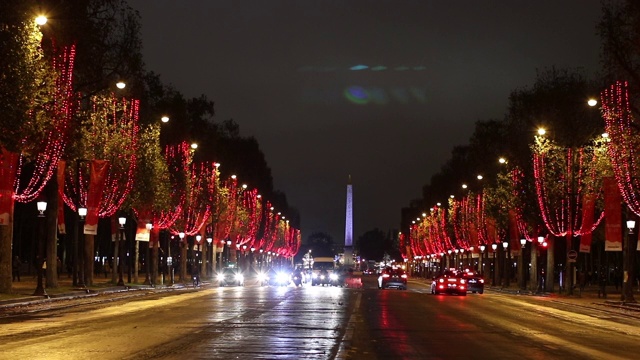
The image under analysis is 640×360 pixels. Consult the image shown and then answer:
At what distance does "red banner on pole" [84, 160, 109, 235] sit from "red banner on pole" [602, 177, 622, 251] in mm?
26056

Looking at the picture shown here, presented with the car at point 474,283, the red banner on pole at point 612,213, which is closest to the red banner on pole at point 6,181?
the red banner on pole at point 612,213

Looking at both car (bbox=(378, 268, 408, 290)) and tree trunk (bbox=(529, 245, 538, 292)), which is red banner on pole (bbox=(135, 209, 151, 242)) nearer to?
car (bbox=(378, 268, 408, 290))

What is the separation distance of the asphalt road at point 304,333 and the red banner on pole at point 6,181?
16.0ft

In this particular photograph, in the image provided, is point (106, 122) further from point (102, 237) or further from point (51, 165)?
point (102, 237)

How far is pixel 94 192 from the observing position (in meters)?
56.8

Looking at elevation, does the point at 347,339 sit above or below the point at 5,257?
below

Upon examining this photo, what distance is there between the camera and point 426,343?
994 inches

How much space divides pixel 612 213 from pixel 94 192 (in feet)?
88.7

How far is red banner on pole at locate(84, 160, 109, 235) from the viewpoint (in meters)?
56.2

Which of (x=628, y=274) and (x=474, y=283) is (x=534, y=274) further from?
(x=628, y=274)

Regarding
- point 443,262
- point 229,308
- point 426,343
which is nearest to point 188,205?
point 229,308

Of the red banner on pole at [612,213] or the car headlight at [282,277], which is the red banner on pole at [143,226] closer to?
the car headlight at [282,277]

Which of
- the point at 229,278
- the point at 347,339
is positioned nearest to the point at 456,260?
the point at 229,278

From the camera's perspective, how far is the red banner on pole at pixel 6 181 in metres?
44.1
